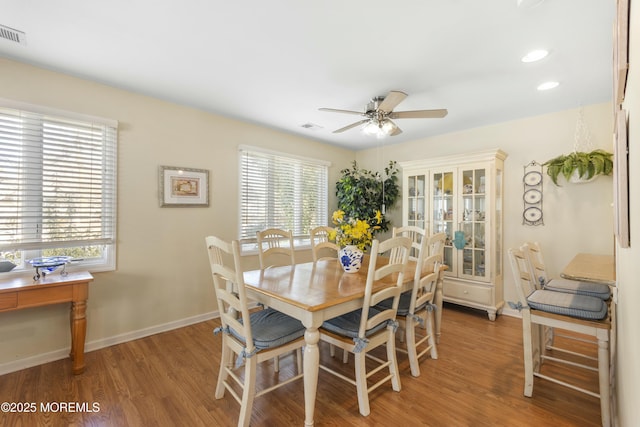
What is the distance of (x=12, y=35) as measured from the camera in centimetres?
194

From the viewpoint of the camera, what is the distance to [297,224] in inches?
172

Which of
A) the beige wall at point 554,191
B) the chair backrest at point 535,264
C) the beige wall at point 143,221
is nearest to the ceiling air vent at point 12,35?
the beige wall at point 143,221

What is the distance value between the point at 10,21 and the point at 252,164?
2333mm

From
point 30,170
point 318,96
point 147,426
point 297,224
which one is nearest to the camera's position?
point 147,426

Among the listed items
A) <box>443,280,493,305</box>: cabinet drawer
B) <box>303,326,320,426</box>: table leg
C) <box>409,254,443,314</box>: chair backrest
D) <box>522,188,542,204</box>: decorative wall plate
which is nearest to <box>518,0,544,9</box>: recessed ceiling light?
<box>409,254,443,314</box>: chair backrest

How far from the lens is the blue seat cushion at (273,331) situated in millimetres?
1723

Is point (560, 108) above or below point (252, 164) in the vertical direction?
above

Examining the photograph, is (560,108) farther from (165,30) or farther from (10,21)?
(10,21)

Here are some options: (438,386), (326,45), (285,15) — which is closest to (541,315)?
(438,386)

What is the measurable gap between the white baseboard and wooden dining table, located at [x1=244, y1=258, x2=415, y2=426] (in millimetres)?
1452

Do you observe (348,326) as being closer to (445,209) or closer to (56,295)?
(56,295)

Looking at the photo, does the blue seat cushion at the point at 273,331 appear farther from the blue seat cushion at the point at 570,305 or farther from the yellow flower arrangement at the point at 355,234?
the blue seat cushion at the point at 570,305

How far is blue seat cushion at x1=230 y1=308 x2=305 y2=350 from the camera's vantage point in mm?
1723

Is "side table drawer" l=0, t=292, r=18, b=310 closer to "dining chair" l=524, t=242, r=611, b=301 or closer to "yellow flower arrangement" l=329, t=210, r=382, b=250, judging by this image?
"yellow flower arrangement" l=329, t=210, r=382, b=250
